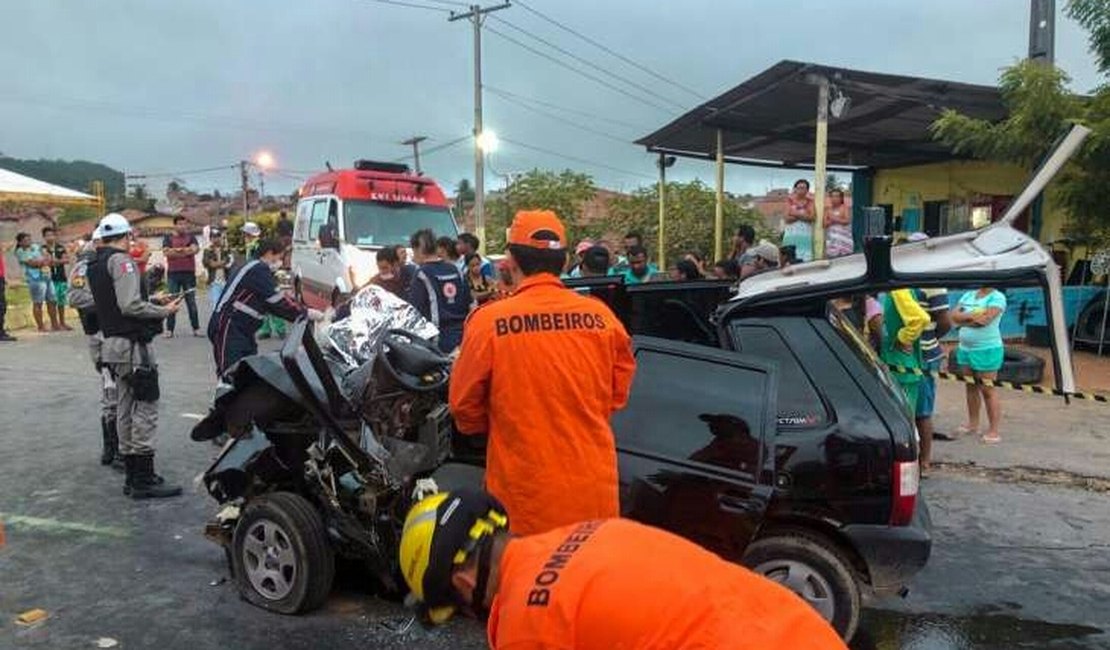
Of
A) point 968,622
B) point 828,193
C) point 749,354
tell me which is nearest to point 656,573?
point 749,354

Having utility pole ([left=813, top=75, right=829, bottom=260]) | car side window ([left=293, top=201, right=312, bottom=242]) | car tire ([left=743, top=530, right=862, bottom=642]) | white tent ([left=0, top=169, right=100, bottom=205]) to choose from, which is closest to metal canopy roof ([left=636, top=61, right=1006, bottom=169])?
utility pole ([left=813, top=75, right=829, bottom=260])

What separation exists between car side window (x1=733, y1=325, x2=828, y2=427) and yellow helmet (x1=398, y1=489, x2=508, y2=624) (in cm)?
250

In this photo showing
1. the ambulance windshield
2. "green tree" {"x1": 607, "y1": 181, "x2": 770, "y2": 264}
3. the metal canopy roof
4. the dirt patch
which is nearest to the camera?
the dirt patch

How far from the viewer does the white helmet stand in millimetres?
5945

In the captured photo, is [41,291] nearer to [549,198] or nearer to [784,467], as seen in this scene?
[784,467]

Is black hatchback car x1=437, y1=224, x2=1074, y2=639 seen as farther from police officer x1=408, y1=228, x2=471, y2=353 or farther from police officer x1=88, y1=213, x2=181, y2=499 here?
police officer x1=408, y1=228, x2=471, y2=353

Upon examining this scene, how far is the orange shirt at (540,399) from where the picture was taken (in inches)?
124

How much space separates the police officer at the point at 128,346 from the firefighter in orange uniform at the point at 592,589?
4.79 m

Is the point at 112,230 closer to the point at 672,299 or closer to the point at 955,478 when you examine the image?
the point at 672,299

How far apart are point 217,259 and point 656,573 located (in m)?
16.1

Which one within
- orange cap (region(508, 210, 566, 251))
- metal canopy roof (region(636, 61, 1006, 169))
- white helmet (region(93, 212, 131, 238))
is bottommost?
orange cap (region(508, 210, 566, 251))

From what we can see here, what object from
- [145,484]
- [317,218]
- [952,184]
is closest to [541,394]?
[145,484]

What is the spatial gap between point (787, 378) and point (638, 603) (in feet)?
8.99

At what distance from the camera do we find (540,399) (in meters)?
3.16
